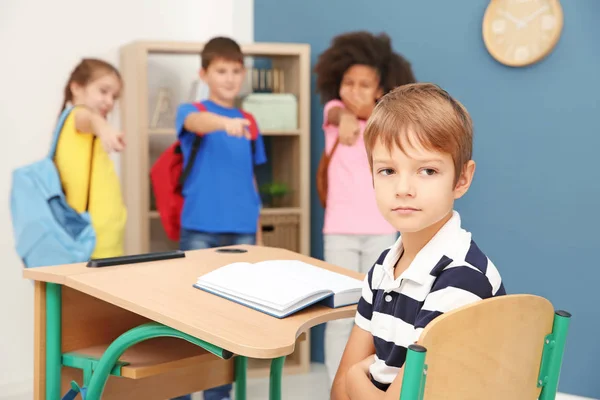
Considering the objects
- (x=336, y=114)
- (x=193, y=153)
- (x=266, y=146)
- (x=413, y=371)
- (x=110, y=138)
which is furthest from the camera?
(x=266, y=146)

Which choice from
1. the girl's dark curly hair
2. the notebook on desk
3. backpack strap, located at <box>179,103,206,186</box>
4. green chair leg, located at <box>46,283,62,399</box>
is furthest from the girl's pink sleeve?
green chair leg, located at <box>46,283,62,399</box>

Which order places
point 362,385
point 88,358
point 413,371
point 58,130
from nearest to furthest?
point 413,371
point 362,385
point 88,358
point 58,130

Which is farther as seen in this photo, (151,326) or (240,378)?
(240,378)

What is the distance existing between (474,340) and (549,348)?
23 centimetres

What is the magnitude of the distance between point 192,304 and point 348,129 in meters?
1.50

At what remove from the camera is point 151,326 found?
1.54 metres

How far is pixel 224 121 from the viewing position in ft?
7.92

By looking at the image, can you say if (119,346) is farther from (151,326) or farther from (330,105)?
(330,105)

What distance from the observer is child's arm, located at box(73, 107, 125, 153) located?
2.38 meters

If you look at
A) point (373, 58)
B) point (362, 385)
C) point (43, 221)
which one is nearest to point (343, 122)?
point (373, 58)

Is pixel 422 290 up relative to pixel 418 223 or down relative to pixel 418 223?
down

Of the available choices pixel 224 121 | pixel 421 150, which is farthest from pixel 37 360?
pixel 421 150

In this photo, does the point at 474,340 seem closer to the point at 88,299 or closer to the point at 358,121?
the point at 88,299

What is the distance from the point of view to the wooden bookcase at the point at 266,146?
3299 millimetres
